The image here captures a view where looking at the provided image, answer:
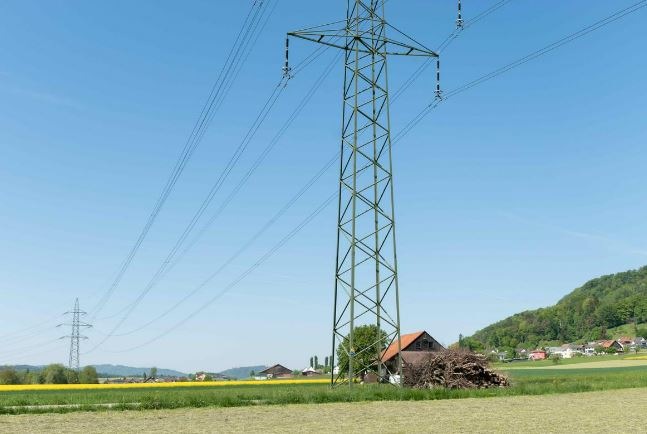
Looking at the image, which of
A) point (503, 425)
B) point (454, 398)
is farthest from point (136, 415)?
point (454, 398)

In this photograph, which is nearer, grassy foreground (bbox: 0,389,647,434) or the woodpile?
grassy foreground (bbox: 0,389,647,434)

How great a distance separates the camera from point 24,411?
3750 centimetres

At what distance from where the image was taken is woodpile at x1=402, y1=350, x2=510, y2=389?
53.6m

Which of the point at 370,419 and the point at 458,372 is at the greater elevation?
the point at 458,372

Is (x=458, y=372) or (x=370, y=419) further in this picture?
(x=458, y=372)

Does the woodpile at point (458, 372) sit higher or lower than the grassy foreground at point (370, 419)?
higher

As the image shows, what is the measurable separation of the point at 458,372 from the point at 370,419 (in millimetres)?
26647

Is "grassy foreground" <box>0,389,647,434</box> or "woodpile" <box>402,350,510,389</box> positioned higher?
"woodpile" <box>402,350,510,389</box>

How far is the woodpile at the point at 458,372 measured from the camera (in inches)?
2109

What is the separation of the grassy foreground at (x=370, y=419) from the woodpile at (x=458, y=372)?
13312mm

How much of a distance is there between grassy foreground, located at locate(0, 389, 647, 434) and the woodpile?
13312mm

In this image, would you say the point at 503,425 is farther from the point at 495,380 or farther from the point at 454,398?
the point at 495,380

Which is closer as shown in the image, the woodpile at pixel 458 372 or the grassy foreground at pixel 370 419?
the grassy foreground at pixel 370 419

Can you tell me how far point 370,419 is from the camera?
29359mm
